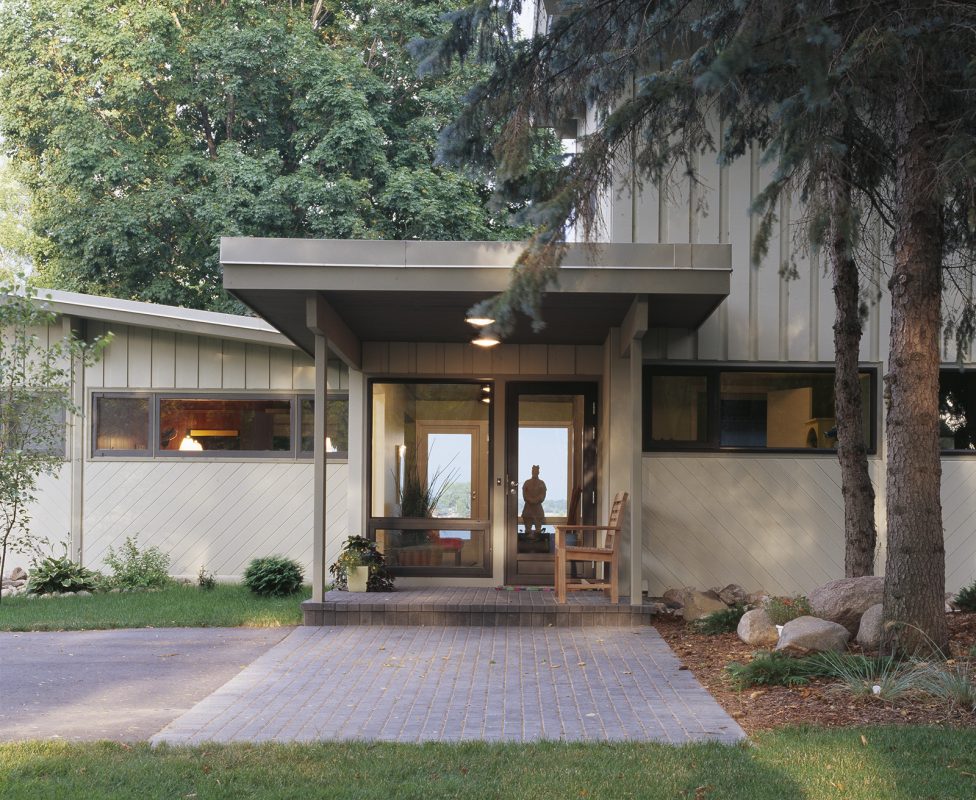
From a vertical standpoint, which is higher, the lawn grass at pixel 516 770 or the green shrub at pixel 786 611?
the green shrub at pixel 786 611

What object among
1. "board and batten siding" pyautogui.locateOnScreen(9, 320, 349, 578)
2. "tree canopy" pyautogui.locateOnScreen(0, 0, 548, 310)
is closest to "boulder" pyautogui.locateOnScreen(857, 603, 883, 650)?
"board and batten siding" pyautogui.locateOnScreen(9, 320, 349, 578)

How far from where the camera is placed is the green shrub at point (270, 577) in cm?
1023

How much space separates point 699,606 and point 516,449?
2.64m

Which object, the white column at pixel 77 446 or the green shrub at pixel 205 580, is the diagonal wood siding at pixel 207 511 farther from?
the green shrub at pixel 205 580

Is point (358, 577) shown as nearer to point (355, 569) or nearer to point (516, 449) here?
point (355, 569)

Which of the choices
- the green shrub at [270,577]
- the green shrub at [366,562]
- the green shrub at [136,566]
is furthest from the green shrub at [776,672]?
the green shrub at [136,566]

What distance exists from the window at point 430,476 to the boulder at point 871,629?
4490mm

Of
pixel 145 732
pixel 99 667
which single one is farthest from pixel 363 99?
pixel 145 732

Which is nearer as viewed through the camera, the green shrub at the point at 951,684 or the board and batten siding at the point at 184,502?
the green shrub at the point at 951,684

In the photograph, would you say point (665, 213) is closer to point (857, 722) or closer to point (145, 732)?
point (857, 722)

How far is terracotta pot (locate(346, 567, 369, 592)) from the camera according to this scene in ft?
31.8

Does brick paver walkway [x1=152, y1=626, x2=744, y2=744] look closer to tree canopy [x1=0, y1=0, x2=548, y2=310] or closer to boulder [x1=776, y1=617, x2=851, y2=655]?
boulder [x1=776, y1=617, x2=851, y2=655]

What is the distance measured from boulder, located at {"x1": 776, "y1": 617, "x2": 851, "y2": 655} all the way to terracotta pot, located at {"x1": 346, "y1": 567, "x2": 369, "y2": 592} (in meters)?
4.16

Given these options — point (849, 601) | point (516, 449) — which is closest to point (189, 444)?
point (516, 449)
